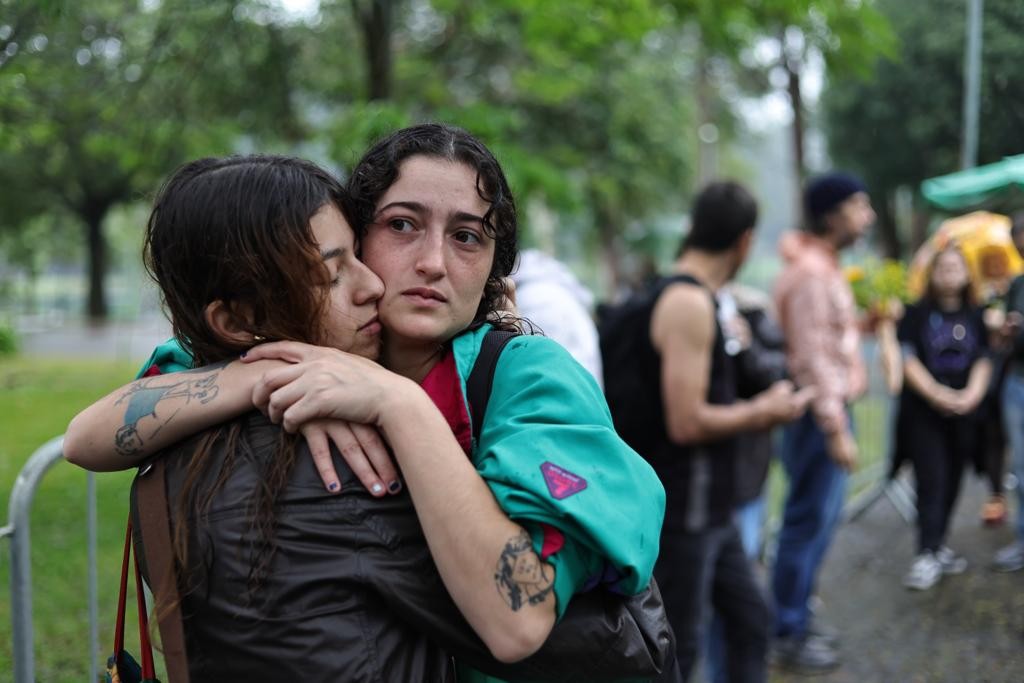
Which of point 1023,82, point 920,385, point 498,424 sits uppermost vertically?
point 1023,82

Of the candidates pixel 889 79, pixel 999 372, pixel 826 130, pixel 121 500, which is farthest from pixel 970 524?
pixel 826 130

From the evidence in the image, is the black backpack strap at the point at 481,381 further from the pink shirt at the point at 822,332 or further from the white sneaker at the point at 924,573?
A: the white sneaker at the point at 924,573

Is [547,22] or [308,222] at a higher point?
[547,22]

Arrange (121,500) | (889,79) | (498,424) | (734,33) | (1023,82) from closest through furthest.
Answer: (498,424) → (1023,82) → (121,500) → (889,79) → (734,33)

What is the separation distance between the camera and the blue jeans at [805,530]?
5.02 m

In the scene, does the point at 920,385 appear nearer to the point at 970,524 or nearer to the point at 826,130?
the point at 970,524

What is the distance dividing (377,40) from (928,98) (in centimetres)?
401

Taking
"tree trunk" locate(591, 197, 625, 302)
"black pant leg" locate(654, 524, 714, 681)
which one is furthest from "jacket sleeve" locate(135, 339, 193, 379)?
"tree trunk" locate(591, 197, 625, 302)

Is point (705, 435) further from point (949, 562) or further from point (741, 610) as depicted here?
point (949, 562)

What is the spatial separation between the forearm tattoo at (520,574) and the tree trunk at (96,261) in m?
35.5

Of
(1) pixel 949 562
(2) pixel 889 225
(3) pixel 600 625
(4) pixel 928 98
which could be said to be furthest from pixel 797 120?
(3) pixel 600 625

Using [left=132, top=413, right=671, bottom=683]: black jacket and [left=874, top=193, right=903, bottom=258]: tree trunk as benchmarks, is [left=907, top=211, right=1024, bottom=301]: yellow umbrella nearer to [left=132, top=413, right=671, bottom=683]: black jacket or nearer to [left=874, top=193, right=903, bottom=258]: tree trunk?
[left=132, top=413, right=671, bottom=683]: black jacket

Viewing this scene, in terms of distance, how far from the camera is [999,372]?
6641 millimetres

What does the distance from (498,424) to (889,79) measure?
24.3ft
